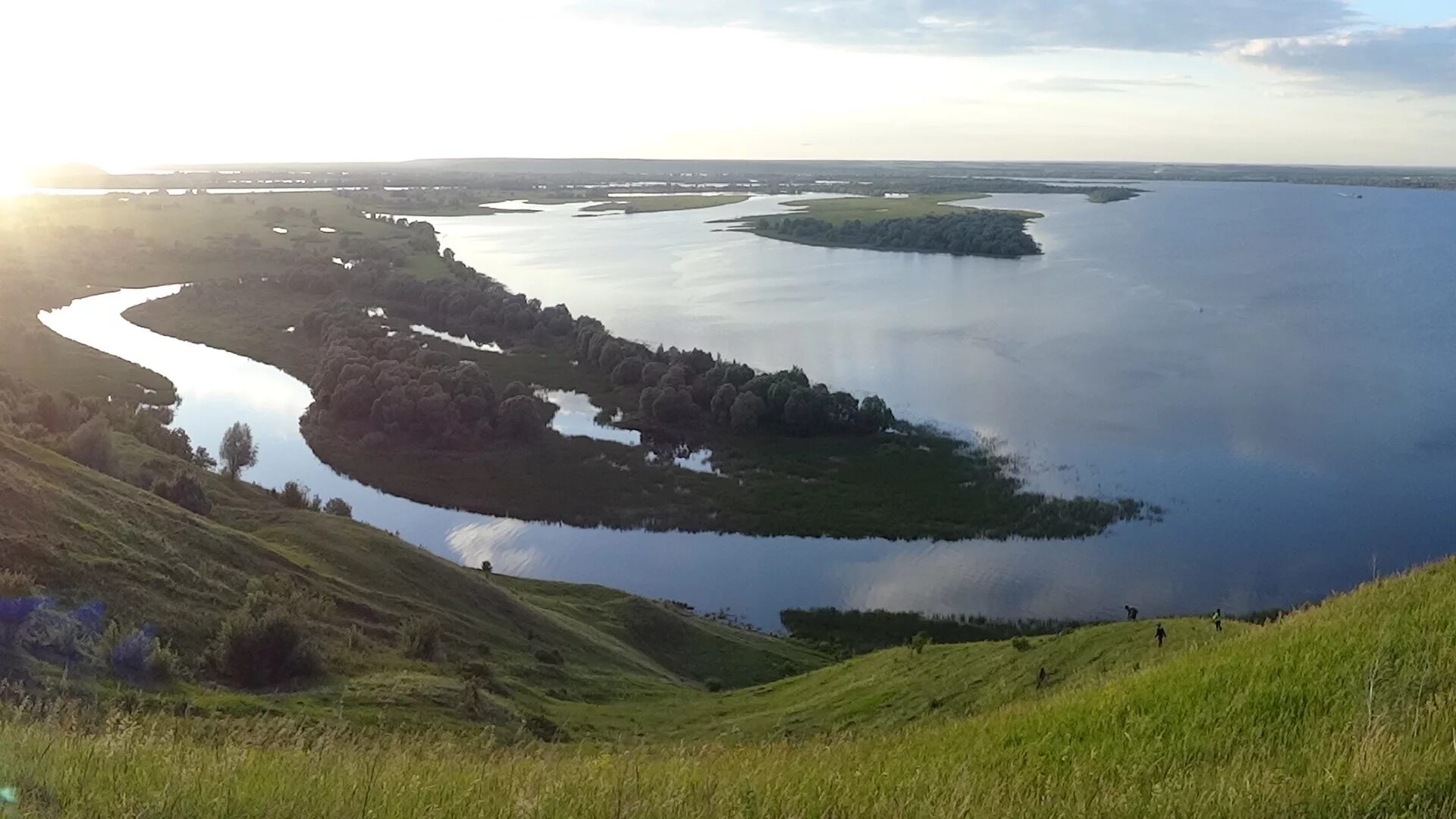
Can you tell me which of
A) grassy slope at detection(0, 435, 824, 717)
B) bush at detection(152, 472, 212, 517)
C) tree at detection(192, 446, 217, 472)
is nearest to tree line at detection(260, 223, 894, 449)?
tree at detection(192, 446, 217, 472)

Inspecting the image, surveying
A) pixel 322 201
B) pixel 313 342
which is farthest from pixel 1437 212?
pixel 322 201

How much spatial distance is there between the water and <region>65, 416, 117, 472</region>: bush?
1386cm

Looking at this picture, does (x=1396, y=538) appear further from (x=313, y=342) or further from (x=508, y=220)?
(x=508, y=220)

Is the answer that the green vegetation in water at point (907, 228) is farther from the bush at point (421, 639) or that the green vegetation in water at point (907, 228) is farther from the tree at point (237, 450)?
the bush at point (421, 639)

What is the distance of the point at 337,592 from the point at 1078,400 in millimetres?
43089

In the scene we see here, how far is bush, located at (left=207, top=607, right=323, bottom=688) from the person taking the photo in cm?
1451

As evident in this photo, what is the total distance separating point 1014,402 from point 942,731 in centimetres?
4795

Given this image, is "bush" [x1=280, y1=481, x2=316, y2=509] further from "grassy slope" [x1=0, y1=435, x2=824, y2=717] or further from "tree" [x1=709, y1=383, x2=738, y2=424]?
"tree" [x1=709, y1=383, x2=738, y2=424]

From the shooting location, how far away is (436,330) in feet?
256

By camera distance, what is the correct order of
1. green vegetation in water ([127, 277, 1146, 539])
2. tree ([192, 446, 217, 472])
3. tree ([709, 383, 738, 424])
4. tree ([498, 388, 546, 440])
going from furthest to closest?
tree ([709, 383, 738, 424]), tree ([498, 388, 546, 440]), green vegetation in water ([127, 277, 1146, 539]), tree ([192, 446, 217, 472])

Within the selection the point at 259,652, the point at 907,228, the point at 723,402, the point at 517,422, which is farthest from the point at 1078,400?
the point at 907,228

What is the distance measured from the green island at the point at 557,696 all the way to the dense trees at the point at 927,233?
317ft

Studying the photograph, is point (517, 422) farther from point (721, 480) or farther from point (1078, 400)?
point (1078, 400)

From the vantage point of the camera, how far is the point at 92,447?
27.6 metres
